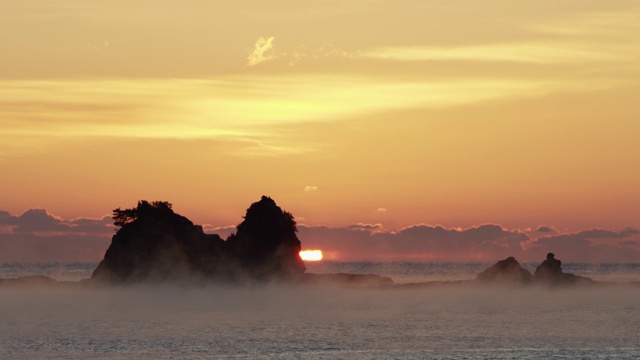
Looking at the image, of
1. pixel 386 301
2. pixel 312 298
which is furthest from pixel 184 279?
pixel 386 301

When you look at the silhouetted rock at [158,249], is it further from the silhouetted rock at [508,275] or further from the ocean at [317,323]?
the silhouetted rock at [508,275]

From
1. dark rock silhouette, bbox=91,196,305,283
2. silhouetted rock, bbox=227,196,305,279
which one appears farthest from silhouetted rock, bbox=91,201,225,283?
silhouetted rock, bbox=227,196,305,279

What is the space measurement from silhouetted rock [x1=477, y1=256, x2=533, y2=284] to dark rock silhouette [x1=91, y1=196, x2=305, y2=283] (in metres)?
33.6

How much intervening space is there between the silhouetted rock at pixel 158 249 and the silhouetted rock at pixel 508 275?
4513cm

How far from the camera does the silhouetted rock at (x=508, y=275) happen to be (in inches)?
7005

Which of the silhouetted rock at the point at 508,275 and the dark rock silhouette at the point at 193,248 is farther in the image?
the silhouetted rock at the point at 508,275

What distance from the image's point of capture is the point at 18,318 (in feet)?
403

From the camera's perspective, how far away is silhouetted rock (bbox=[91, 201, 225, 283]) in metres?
161

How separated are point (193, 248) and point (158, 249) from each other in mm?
5546

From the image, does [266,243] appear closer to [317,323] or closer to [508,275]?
[508,275]

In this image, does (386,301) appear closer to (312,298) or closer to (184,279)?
(312,298)

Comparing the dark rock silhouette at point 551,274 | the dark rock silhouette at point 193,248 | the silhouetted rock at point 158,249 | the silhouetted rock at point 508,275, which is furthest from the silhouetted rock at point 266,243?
the dark rock silhouette at point 551,274

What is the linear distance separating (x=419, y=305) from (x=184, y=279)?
3871cm

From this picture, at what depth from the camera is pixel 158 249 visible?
533 feet
